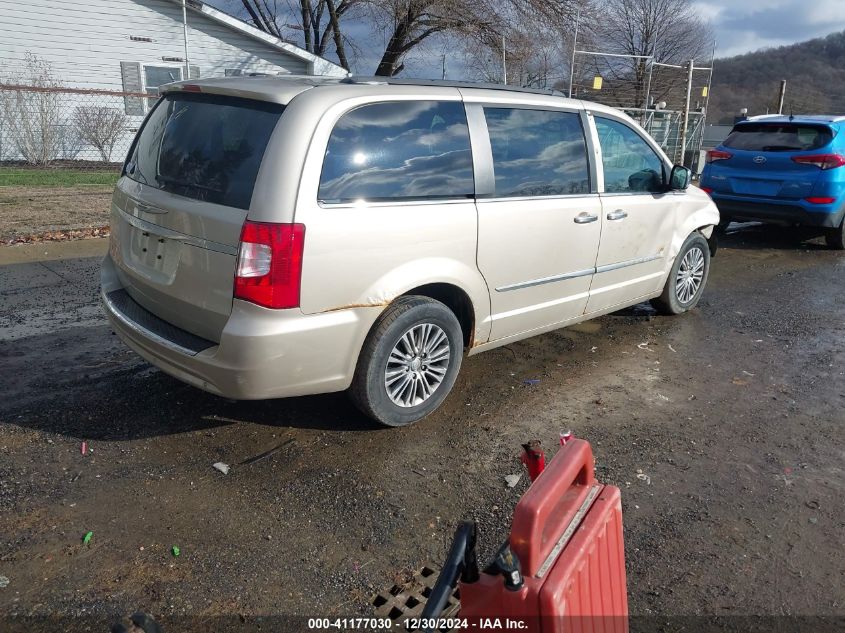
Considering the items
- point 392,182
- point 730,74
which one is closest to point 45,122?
point 392,182

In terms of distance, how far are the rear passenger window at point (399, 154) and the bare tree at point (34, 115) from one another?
14.1m

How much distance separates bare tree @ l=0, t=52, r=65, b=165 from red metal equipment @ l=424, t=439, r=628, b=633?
1622cm

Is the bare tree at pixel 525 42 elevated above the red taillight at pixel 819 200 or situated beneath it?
elevated above

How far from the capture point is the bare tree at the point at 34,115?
15.0m

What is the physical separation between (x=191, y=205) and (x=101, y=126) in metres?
15.2

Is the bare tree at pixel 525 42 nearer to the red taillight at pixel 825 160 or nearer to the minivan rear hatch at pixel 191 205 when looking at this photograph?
the red taillight at pixel 825 160

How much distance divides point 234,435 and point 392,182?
5.35 ft

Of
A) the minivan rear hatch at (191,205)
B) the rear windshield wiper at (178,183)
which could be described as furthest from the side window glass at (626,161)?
the rear windshield wiper at (178,183)

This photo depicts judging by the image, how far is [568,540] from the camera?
5.93 feet

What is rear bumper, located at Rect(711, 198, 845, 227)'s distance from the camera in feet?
28.7

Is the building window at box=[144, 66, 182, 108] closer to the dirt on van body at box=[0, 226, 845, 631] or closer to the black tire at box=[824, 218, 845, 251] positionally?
the dirt on van body at box=[0, 226, 845, 631]

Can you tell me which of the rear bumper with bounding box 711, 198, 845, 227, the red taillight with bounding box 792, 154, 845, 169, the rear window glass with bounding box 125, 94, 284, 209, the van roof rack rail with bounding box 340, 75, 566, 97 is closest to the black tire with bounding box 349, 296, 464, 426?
the rear window glass with bounding box 125, 94, 284, 209

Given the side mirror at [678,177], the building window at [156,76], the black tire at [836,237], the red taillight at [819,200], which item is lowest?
the black tire at [836,237]

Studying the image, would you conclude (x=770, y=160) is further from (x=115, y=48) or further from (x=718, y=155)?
(x=115, y=48)
